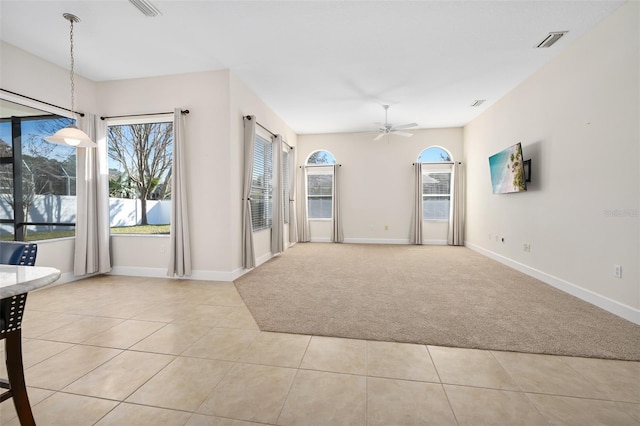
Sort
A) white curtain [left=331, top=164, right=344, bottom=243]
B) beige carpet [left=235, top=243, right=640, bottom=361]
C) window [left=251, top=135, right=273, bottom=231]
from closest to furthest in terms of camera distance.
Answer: beige carpet [left=235, top=243, right=640, bottom=361] → window [left=251, top=135, right=273, bottom=231] → white curtain [left=331, top=164, right=344, bottom=243]

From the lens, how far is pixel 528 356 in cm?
201

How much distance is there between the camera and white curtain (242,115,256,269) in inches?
171

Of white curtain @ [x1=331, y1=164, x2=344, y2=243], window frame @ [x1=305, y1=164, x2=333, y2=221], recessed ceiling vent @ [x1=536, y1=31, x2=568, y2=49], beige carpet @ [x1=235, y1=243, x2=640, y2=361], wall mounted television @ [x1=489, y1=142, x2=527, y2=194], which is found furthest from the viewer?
window frame @ [x1=305, y1=164, x2=333, y2=221]

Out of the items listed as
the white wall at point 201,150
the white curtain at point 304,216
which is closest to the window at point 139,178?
the white wall at point 201,150

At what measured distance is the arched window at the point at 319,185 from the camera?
309 inches

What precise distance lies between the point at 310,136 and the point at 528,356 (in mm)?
6891

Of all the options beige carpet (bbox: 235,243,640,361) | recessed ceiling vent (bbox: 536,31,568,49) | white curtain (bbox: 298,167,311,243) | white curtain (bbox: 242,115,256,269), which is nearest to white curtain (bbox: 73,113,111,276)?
white curtain (bbox: 242,115,256,269)

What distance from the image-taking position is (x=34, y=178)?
375cm

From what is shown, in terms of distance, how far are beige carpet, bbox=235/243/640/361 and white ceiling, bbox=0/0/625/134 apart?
9.84 feet

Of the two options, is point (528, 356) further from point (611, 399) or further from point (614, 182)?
point (614, 182)

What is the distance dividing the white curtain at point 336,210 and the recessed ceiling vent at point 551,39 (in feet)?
16.0

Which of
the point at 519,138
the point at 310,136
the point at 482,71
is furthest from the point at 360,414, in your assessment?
the point at 310,136

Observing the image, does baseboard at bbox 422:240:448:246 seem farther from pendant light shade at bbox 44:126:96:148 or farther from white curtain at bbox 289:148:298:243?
pendant light shade at bbox 44:126:96:148

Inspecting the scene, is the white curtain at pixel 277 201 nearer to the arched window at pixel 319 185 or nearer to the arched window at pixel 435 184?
the arched window at pixel 319 185
